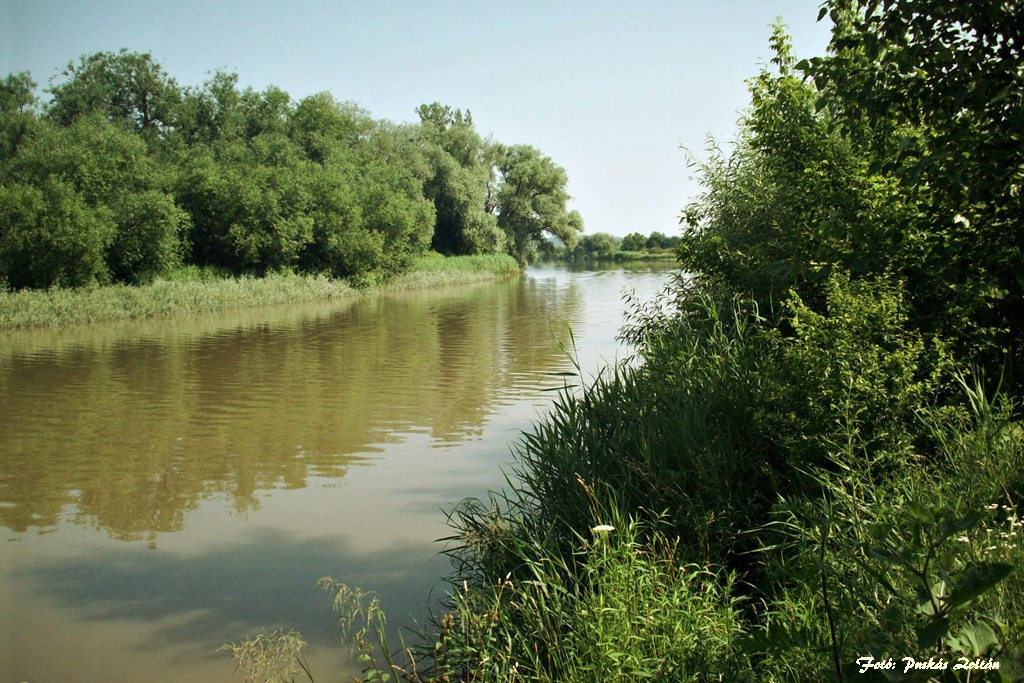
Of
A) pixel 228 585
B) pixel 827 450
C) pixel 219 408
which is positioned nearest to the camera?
pixel 827 450

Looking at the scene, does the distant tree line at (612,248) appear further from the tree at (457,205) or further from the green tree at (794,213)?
the green tree at (794,213)

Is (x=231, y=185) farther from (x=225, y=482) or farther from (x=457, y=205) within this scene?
(x=225, y=482)

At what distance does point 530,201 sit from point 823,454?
2485 inches

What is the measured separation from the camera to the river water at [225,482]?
5.58 m

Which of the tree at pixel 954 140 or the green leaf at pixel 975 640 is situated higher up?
the tree at pixel 954 140

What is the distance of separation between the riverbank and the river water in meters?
4.29

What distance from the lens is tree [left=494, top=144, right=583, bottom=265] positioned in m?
66.9

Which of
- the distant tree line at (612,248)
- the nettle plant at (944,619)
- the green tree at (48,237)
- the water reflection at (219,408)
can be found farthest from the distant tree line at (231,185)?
the nettle plant at (944,619)

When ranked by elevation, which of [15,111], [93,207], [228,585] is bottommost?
[228,585]

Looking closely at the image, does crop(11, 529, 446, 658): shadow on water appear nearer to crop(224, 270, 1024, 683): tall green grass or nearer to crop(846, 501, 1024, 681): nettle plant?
crop(224, 270, 1024, 683): tall green grass

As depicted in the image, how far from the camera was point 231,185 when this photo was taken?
3881cm

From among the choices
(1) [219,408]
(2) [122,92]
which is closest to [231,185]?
(2) [122,92]

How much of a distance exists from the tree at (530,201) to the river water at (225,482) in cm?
4691

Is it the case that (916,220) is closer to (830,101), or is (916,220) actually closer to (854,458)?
(830,101)
